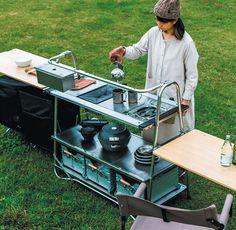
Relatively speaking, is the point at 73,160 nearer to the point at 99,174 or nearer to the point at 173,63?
the point at 99,174

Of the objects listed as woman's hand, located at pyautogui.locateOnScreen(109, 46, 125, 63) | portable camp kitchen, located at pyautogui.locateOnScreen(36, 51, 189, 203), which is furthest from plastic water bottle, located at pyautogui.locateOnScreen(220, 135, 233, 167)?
woman's hand, located at pyautogui.locateOnScreen(109, 46, 125, 63)

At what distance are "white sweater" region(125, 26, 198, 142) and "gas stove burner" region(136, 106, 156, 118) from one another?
0.32 meters

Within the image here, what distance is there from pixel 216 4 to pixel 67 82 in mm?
6266

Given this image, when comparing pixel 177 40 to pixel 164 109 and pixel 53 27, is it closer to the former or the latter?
pixel 164 109

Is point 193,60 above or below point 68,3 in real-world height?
above

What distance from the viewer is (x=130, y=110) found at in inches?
175

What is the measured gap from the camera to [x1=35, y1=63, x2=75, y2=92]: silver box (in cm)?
456

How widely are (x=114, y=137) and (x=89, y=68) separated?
118 inches

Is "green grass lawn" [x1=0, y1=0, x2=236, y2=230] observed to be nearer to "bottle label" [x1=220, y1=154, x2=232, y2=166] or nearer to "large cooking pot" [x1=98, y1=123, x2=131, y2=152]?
"large cooking pot" [x1=98, y1=123, x2=131, y2=152]

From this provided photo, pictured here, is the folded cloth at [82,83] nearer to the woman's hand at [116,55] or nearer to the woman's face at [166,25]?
the woman's hand at [116,55]

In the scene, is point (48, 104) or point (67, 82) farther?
point (48, 104)

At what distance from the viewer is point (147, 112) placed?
14.4ft

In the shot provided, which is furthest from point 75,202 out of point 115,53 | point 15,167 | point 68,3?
point 68,3

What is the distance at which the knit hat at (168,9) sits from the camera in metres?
4.36
